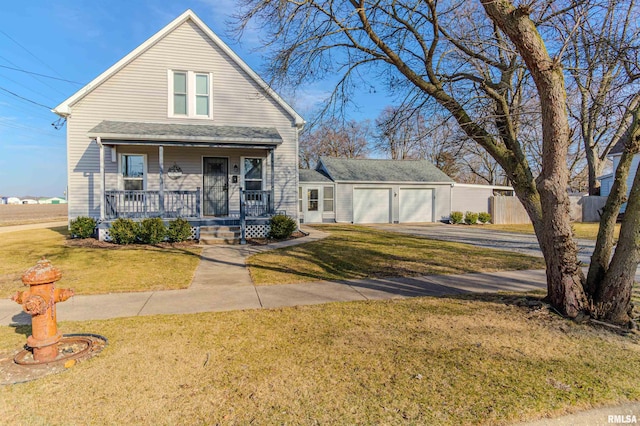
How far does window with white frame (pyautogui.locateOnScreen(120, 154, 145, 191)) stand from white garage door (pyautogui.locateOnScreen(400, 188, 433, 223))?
49.9ft

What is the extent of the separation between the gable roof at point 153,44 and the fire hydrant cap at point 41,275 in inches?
354

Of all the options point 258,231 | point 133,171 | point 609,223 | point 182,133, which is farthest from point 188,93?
point 609,223

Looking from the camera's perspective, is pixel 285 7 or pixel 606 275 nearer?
pixel 606 275

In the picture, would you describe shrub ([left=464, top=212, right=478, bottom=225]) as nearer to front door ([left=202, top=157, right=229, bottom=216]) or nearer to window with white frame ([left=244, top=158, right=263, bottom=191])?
window with white frame ([left=244, top=158, right=263, bottom=191])

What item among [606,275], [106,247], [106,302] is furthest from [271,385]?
[106,247]

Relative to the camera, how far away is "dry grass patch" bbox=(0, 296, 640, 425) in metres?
2.57

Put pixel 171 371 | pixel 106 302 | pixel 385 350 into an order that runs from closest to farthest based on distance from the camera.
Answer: pixel 171 371
pixel 385 350
pixel 106 302

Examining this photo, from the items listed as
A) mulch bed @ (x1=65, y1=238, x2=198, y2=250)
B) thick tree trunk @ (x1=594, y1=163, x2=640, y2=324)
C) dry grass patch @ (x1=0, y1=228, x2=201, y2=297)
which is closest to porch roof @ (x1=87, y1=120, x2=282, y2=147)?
mulch bed @ (x1=65, y1=238, x2=198, y2=250)

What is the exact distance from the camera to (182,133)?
11773 millimetres

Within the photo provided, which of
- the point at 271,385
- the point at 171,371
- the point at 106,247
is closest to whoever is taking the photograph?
the point at 271,385

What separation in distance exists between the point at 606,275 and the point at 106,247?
11647 millimetres

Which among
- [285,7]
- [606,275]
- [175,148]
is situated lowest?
[606,275]

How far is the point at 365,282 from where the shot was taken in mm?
6578

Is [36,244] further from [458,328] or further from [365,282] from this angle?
[458,328]
